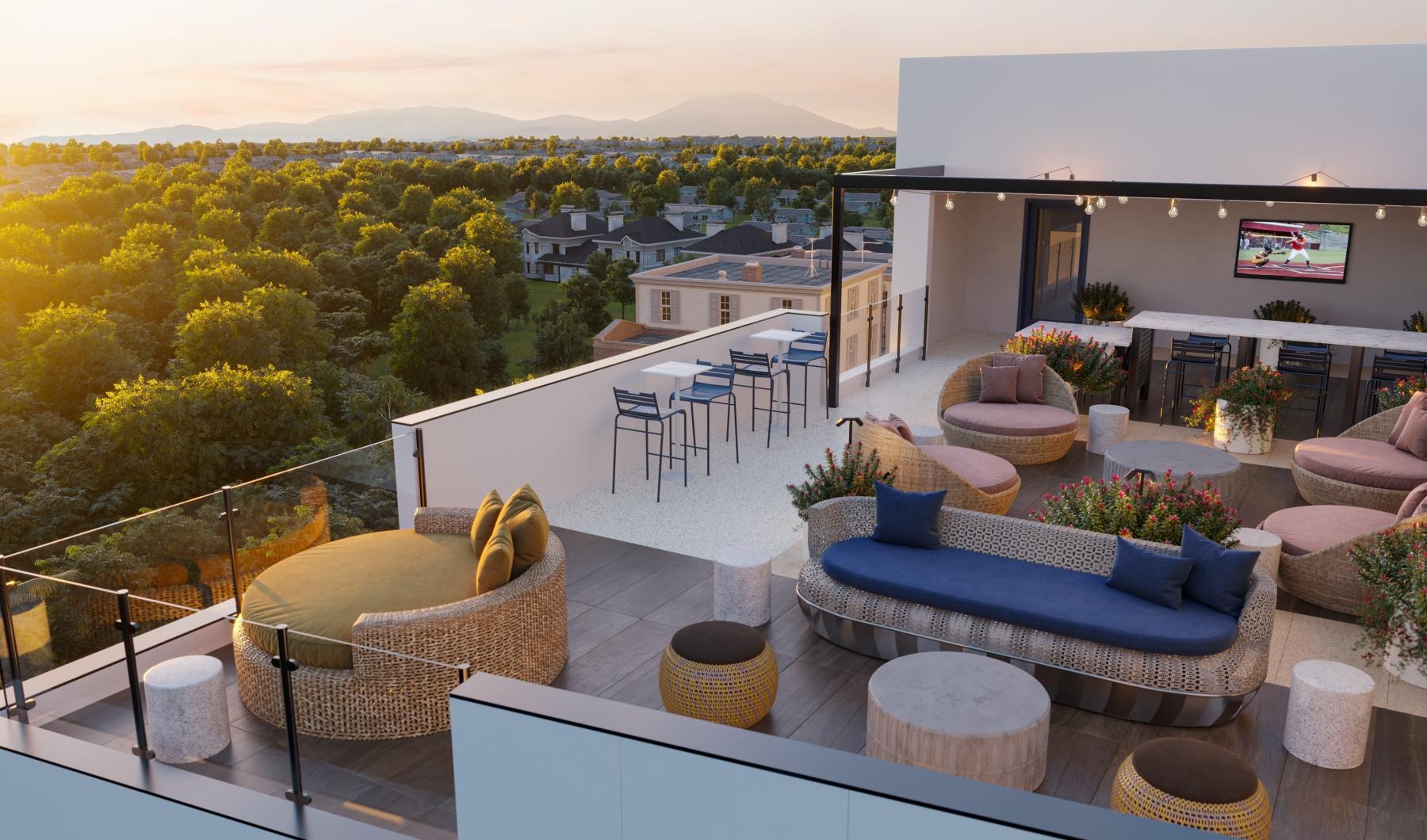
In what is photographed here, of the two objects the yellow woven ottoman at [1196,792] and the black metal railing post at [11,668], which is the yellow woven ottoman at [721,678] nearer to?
the yellow woven ottoman at [1196,792]

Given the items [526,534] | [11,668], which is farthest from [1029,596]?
[11,668]

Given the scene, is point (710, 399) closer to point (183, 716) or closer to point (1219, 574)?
point (1219, 574)

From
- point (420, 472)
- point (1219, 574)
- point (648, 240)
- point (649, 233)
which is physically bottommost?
point (648, 240)

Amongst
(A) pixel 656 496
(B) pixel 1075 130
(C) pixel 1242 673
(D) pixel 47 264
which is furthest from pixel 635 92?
(C) pixel 1242 673

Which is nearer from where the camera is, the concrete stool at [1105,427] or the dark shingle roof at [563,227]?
the concrete stool at [1105,427]

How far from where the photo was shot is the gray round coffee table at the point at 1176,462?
860 cm

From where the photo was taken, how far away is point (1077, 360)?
11594mm

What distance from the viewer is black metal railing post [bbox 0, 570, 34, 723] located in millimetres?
5625

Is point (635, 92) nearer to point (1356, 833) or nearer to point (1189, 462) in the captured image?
point (1189, 462)

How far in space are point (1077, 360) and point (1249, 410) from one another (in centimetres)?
188

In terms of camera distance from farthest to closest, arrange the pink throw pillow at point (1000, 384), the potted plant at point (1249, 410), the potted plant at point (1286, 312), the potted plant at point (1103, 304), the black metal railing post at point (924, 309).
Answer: the potted plant at point (1103, 304) → the black metal railing post at point (924, 309) → the potted plant at point (1286, 312) → the pink throw pillow at point (1000, 384) → the potted plant at point (1249, 410)

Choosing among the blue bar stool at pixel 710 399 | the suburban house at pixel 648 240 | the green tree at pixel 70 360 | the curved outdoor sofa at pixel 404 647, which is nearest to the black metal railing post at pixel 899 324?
the blue bar stool at pixel 710 399

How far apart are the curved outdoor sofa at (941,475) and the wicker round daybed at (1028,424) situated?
1.40 meters

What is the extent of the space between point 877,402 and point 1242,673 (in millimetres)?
7501
